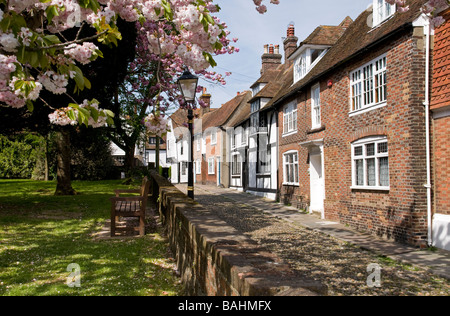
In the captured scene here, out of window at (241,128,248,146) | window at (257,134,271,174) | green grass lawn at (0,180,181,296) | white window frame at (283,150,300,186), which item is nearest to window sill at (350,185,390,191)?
white window frame at (283,150,300,186)

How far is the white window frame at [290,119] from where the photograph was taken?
63.5 ft

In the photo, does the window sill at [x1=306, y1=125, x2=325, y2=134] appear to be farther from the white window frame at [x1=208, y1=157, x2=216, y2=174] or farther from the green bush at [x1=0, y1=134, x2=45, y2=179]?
the green bush at [x1=0, y1=134, x2=45, y2=179]

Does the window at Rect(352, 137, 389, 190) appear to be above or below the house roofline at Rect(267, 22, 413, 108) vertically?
below

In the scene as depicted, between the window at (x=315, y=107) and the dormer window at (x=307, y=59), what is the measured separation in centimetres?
221

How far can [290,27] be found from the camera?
25406 millimetres

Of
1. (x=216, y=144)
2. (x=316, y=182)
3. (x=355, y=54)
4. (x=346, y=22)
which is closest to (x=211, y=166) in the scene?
(x=216, y=144)

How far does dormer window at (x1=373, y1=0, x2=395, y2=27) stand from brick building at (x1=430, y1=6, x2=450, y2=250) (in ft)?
8.95

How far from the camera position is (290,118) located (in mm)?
20094

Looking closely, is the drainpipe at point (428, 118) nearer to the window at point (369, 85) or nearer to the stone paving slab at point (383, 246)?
the stone paving slab at point (383, 246)

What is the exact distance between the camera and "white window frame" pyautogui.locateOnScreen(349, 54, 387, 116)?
11.6m

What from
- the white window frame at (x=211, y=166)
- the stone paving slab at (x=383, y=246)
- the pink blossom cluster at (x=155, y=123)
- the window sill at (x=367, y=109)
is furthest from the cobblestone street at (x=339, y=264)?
the white window frame at (x=211, y=166)

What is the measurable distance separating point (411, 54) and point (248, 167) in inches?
765

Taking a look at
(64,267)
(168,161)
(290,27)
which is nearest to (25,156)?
(168,161)

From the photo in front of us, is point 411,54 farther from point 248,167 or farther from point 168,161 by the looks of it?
point 168,161
